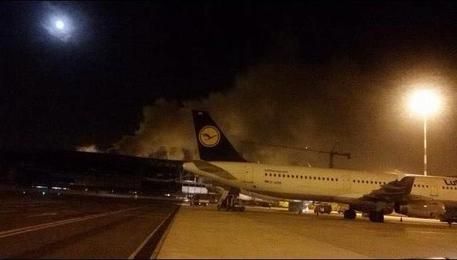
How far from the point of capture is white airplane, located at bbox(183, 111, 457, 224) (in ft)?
160

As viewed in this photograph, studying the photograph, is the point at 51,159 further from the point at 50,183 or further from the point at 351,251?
the point at 351,251

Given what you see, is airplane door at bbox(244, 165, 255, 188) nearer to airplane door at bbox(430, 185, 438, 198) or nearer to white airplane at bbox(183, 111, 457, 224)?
white airplane at bbox(183, 111, 457, 224)

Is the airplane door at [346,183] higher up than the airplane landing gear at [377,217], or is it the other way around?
the airplane door at [346,183]

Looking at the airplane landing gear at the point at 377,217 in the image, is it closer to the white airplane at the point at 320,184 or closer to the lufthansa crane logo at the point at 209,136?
the white airplane at the point at 320,184

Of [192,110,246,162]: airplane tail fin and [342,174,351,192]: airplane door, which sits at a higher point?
[192,110,246,162]: airplane tail fin

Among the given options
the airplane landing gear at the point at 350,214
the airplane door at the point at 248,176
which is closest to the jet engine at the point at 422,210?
the airplane landing gear at the point at 350,214

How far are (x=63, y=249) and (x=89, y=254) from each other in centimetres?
161

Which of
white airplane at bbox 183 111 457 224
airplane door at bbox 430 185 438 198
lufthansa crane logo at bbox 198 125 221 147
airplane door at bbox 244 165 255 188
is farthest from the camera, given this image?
airplane door at bbox 430 185 438 198

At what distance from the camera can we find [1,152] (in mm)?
192500

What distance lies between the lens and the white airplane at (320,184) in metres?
48.6

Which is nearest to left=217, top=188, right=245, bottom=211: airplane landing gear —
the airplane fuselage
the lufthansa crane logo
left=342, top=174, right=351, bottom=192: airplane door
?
the airplane fuselage

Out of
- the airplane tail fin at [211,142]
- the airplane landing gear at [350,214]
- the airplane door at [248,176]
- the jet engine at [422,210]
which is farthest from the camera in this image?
the airplane landing gear at [350,214]

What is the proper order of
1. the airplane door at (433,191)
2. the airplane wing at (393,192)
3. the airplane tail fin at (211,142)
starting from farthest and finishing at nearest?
the airplane door at (433,191) → the airplane tail fin at (211,142) → the airplane wing at (393,192)

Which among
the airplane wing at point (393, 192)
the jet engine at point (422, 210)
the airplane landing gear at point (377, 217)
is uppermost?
the airplane wing at point (393, 192)
